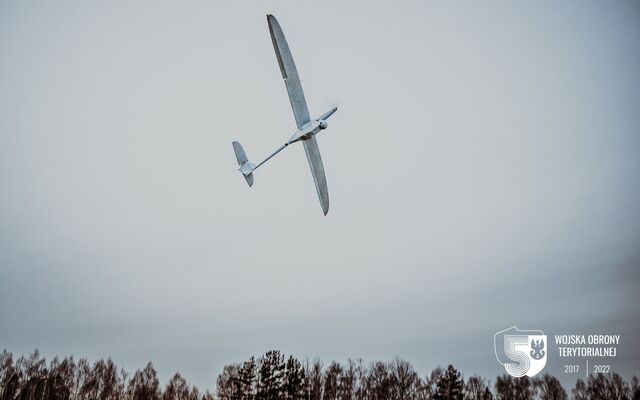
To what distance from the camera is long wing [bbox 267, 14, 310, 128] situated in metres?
18.2

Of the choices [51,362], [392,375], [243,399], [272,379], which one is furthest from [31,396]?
[392,375]

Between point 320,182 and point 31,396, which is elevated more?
point 320,182

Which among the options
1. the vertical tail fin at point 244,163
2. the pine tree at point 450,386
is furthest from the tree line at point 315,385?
the vertical tail fin at point 244,163

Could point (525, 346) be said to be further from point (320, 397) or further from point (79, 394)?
point (79, 394)

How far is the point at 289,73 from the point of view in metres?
18.9

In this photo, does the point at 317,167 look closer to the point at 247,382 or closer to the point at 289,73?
the point at 289,73

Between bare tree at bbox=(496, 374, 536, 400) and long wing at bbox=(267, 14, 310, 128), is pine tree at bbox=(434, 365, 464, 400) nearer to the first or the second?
bare tree at bbox=(496, 374, 536, 400)

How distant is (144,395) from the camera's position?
2756 inches

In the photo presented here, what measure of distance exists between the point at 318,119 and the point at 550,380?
65.6 m

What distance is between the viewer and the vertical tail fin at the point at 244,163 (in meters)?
23.2

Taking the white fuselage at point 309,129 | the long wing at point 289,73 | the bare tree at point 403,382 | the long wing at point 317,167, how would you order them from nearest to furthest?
1. the long wing at point 289,73
2. the white fuselage at point 309,129
3. the long wing at point 317,167
4. the bare tree at point 403,382

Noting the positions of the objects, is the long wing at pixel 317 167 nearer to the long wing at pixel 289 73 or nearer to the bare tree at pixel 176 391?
the long wing at pixel 289 73

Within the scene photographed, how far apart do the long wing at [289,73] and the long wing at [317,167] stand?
134 cm

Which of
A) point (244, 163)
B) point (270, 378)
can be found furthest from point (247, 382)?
point (244, 163)
